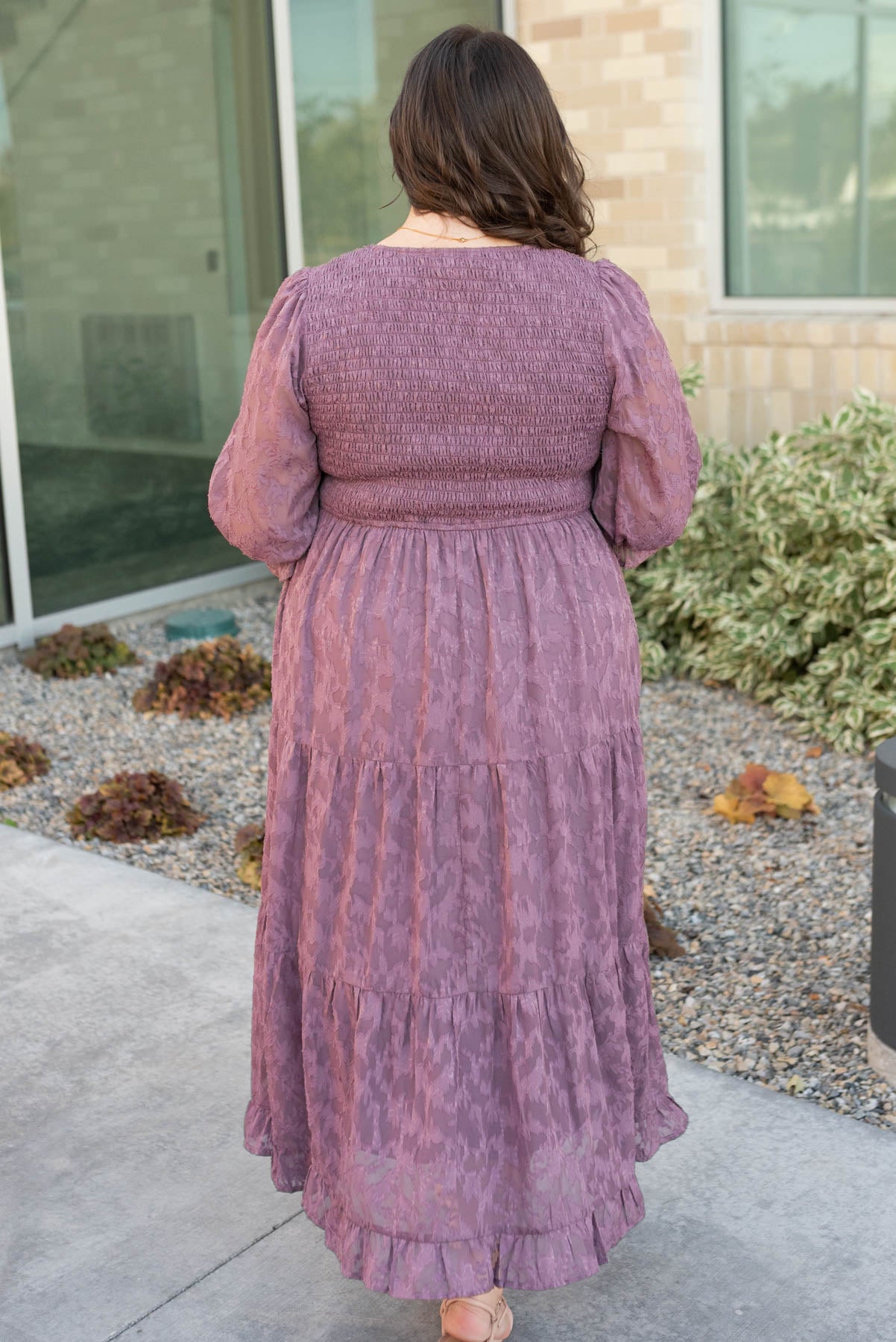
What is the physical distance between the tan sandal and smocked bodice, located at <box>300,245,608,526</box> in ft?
3.64

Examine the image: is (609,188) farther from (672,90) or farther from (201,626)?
(201,626)

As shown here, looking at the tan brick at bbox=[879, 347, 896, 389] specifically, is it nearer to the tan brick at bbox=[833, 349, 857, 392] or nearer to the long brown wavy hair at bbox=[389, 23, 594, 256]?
the tan brick at bbox=[833, 349, 857, 392]

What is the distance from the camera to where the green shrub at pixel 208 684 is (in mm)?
5438

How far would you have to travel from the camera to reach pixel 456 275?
1948 millimetres

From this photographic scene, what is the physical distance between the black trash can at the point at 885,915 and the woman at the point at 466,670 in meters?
0.80

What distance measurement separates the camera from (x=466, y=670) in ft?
6.65

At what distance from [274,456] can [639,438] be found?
0.48 metres

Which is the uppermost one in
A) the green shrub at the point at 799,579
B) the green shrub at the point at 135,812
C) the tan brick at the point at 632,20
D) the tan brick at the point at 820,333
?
the tan brick at the point at 632,20

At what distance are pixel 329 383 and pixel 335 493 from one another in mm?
181

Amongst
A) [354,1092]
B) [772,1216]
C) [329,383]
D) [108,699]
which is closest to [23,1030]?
[354,1092]

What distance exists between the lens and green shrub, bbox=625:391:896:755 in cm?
490

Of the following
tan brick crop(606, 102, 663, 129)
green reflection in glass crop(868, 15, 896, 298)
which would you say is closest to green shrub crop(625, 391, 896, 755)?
green reflection in glass crop(868, 15, 896, 298)

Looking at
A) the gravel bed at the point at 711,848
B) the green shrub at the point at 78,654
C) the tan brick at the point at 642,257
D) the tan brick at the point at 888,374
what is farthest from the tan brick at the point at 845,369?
the green shrub at the point at 78,654

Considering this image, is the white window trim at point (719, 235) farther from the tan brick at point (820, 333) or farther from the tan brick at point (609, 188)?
the tan brick at point (609, 188)
